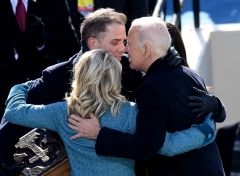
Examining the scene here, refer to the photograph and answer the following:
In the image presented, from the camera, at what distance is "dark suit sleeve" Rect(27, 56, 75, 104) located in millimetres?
3631

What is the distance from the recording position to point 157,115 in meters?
3.10

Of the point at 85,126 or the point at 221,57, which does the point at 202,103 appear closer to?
the point at 85,126

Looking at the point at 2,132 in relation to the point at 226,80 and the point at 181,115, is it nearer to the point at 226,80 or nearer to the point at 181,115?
the point at 181,115

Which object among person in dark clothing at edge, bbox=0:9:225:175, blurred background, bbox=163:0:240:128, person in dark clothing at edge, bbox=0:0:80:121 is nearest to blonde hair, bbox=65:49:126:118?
person in dark clothing at edge, bbox=0:9:225:175

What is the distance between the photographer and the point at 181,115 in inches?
126

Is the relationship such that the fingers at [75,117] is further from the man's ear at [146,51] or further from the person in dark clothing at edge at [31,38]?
the person in dark clothing at edge at [31,38]

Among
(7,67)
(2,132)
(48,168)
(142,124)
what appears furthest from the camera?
(7,67)

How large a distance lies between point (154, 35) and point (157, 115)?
416 millimetres

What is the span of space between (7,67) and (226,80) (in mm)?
2561

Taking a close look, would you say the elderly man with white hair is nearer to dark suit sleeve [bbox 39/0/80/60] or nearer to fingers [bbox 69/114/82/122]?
fingers [bbox 69/114/82/122]

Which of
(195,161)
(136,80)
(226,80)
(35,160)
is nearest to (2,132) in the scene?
(35,160)

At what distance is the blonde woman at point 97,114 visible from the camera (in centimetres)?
317

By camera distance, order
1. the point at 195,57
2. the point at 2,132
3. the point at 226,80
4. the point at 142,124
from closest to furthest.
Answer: the point at 142,124 → the point at 2,132 → the point at 195,57 → the point at 226,80

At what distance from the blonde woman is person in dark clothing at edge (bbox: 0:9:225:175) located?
0.29 m
